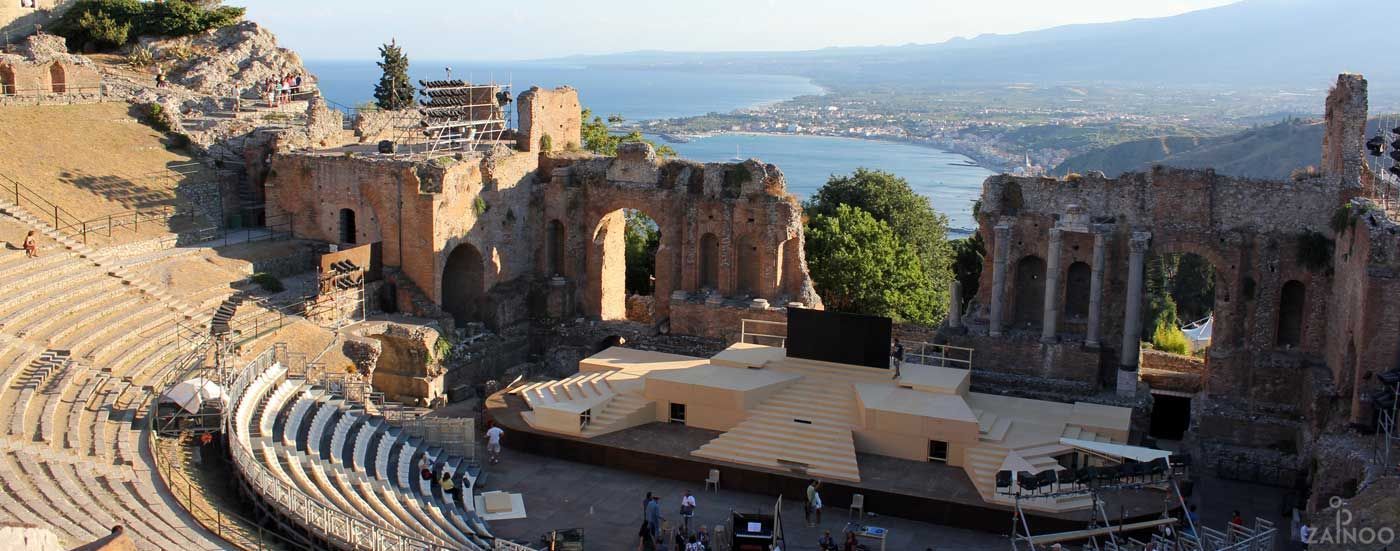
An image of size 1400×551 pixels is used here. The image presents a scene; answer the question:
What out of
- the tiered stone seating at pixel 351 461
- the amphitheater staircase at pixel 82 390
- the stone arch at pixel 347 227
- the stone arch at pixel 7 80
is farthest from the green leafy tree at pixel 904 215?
the stone arch at pixel 7 80

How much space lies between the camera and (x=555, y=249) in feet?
137

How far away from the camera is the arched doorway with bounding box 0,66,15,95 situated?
41409mm

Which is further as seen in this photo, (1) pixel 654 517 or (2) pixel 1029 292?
(2) pixel 1029 292

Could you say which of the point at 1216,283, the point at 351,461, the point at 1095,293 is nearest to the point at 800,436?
the point at 1095,293

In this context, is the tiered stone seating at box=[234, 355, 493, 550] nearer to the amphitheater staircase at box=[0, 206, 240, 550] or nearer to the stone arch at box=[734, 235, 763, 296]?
the amphitheater staircase at box=[0, 206, 240, 550]

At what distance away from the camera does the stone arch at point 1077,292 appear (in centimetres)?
3544

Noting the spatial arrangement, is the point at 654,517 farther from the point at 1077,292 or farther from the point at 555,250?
the point at 555,250

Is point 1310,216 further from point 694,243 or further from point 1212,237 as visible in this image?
point 694,243

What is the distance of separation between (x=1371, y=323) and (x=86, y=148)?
119 feet

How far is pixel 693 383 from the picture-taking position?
32344 mm

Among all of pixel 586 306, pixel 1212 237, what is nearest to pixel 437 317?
pixel 586 306

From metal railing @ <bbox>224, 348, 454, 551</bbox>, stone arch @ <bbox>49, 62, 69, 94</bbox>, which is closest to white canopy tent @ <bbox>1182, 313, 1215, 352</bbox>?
metal railing @ <bbox>224, 348, 454, 551</bbox>

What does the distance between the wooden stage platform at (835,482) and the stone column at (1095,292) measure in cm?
673

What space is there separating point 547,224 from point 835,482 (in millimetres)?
15839
